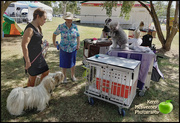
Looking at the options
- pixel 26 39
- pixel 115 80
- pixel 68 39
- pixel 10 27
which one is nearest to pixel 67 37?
pixel 68 39

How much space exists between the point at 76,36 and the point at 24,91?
173 centimetres

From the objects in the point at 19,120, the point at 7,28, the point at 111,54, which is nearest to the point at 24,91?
the point at 19,120

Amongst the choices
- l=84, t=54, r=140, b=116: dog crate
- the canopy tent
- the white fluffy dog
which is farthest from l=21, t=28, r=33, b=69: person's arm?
the canopy tent

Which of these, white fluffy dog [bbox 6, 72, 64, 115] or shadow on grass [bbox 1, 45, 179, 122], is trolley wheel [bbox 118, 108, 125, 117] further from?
white fluffy dog [bbox 6, 72, 64, 115]

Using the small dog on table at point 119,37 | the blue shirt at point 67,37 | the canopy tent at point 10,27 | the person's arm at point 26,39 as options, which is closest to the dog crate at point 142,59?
the small dog on table at point 119,37

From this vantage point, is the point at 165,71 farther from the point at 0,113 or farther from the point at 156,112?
the point at 0,113

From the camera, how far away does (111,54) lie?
326cm

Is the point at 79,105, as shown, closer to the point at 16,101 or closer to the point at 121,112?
the point at 121,112

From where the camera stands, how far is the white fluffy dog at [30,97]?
2451 millimetres

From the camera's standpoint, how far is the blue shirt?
11.0ft

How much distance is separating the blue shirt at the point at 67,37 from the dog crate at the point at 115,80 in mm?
870

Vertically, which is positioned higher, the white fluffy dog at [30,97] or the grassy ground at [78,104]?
the white fluffy dog at [30,97]

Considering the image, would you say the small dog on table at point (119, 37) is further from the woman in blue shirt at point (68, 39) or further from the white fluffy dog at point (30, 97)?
the white fluffy dog at point (30, 97)

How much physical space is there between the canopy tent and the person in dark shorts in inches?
318
